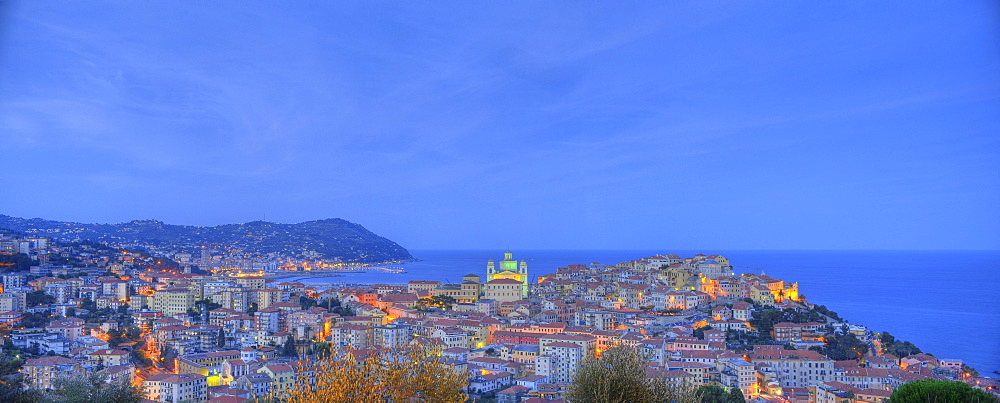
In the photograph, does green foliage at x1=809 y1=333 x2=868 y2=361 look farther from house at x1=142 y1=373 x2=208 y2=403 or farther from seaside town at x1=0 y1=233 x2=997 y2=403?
house at x1=142 y1=373 x2=208 y2=403

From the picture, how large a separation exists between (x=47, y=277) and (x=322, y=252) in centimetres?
5058

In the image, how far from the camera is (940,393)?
7.25 m

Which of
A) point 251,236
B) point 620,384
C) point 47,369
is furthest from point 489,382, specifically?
point 251,236

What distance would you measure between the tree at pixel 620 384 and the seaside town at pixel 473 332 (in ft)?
0.97

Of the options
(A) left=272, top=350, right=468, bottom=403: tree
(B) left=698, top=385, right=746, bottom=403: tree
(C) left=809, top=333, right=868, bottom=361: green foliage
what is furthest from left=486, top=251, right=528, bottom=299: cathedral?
(A) left=272, top=350, right=468, bottom=403: tree

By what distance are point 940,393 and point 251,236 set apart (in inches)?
3145

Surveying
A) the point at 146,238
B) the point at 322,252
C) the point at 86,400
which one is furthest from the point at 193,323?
the point at 322,252

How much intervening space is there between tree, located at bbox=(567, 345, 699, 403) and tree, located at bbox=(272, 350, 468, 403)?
4.86ft

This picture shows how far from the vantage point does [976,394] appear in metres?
7.21

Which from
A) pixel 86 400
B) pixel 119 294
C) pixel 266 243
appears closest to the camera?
pixel 86 400

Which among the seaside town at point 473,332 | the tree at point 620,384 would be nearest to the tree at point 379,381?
the tree at point 620,384

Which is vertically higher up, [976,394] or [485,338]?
[976,394]

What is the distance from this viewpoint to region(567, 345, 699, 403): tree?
4977mm

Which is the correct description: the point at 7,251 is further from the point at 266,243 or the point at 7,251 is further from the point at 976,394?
the point at 266,243
